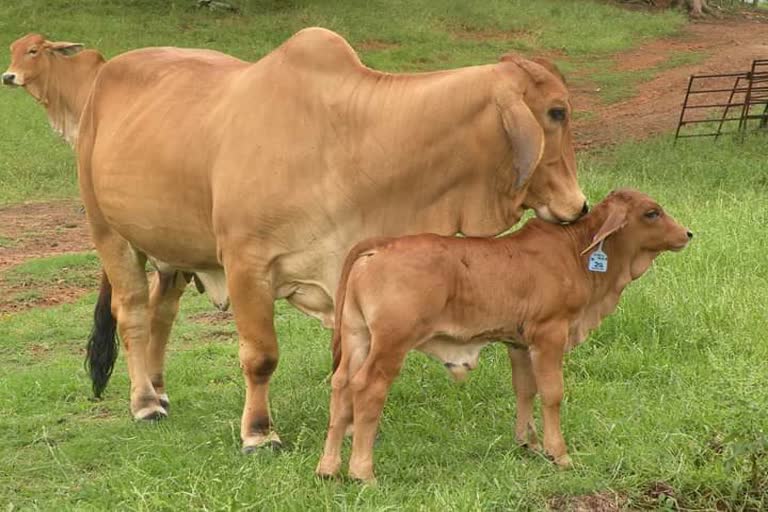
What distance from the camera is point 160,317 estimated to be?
6125mm

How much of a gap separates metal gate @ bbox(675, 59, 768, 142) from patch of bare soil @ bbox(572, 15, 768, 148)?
0.27 meters

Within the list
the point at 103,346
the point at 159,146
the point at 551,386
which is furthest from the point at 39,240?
the point at 551,386

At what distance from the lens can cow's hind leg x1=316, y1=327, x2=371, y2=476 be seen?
4.20 m

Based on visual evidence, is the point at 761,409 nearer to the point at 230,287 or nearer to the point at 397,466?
the point at 397,466

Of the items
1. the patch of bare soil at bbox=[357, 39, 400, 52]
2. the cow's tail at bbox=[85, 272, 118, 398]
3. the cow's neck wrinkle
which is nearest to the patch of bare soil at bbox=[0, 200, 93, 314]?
the cow's neck wrinkle

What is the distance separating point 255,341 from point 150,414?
3.93 feet

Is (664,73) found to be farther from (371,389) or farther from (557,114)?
(371,389)

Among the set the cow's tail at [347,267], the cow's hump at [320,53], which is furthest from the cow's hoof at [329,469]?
the cow's hump at [320,53]

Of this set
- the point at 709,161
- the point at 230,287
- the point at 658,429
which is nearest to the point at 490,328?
the point at 658,429

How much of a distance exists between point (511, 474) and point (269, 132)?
1.66m

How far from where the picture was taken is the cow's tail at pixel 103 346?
6.08 m

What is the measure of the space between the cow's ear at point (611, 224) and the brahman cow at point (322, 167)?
0.38ft

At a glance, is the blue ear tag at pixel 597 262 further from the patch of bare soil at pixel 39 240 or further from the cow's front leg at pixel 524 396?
the patch of bare soil at pixel 39 240

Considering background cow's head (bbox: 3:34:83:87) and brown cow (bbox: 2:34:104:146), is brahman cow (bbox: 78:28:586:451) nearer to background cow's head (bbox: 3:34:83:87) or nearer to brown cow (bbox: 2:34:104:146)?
brown cow (bbox: 2:34:104:146)
